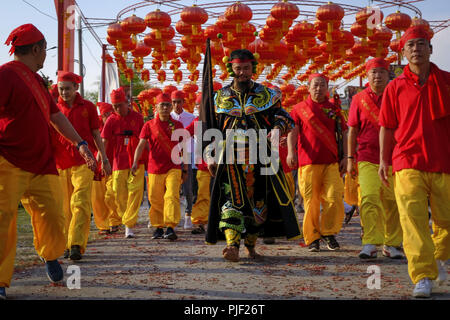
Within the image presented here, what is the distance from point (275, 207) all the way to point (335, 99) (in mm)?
2151

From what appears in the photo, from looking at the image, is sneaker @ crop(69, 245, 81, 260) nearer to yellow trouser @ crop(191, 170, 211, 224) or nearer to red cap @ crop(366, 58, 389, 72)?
yellow trouser @ crop(191, 170, 211, 224)

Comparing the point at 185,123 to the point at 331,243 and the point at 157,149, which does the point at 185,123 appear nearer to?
the point at 157,149

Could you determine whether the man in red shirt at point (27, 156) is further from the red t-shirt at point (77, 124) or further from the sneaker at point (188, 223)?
the sneaker at point (188, 223)

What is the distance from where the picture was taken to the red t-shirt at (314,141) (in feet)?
21.7

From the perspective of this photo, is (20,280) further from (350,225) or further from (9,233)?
(350,225)

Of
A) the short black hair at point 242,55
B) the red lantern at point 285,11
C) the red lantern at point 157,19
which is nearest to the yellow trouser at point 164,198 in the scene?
the short black hair at point 242,55

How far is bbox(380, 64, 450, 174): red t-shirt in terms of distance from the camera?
4.11m

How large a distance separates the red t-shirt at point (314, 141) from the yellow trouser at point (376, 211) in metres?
0.63

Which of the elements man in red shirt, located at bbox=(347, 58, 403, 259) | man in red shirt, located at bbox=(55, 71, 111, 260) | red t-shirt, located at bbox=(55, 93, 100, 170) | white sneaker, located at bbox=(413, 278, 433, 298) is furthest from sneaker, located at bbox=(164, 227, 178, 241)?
white sneaker, located at bbox=(413, 278, 433, 298)

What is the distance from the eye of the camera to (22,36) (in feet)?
14.4

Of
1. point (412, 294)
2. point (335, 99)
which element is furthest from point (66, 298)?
point (335, 99)

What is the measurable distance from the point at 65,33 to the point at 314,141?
18.6 feet

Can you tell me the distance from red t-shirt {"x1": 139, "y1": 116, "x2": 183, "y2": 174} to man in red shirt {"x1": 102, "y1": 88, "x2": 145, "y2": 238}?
562 mm

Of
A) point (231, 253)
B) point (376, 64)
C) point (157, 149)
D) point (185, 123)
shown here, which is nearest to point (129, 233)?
point (157, 149)
